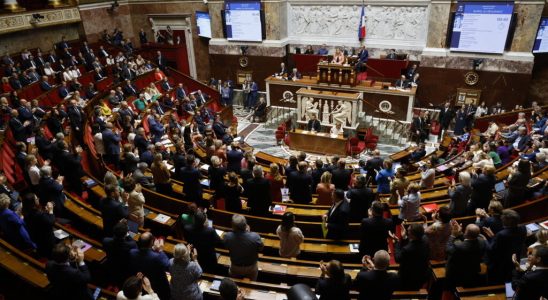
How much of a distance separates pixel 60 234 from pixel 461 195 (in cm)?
558

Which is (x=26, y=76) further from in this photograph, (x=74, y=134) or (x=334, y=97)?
(x=334, y=97)

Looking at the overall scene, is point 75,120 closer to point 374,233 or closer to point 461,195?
point 374,233

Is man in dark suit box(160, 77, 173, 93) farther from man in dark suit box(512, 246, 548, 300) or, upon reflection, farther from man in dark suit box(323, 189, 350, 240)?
man in dark suit box(512, 246, 548, 300)

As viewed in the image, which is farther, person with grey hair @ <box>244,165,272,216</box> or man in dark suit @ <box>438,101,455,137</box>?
man in dark suit @ <box>438,101,455,137</box>

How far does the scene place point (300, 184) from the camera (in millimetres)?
5961

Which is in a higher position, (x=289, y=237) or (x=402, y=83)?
(x=289, y=237)

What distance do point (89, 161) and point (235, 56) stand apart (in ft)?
31.5

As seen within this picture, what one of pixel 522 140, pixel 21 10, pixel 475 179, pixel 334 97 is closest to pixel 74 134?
pixel 21 10

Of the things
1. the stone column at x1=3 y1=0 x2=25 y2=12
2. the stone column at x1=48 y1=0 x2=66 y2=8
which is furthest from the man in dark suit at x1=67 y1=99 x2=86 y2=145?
the stone column at x1=48 y1=0 x2=66 y2=8

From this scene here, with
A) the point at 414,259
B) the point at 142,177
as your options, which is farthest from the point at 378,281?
the point at 142,177

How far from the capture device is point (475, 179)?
5.63 m

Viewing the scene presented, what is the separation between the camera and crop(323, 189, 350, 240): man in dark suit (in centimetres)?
473

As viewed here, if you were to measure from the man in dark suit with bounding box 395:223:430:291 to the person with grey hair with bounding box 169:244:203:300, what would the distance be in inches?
82.3

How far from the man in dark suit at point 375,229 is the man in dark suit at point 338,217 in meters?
0.44
